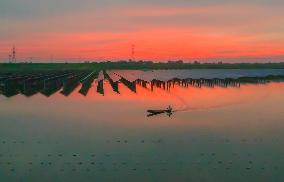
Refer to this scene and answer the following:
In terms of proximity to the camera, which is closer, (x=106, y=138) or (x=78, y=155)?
(x=78, y=155)

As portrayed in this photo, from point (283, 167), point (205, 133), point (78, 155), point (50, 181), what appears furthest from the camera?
point (205, 133)

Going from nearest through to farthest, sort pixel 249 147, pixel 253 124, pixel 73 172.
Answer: pixel 73 172 → pixel 249 147 → pixel 253 124

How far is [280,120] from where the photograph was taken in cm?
2978

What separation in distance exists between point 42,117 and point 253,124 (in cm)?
1521

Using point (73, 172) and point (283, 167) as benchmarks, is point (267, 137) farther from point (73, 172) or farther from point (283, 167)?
point (73, 172)

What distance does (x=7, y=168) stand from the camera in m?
16.4

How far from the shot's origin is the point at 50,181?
14.9m

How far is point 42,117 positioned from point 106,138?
29.8 feet

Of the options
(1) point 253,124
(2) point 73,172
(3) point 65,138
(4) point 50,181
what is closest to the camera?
(4) point 50,181

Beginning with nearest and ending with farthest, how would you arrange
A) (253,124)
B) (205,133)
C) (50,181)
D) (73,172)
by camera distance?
(50,181), (73,172), (205,133), (253,124)

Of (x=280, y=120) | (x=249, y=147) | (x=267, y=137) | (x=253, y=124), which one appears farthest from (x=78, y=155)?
(x=280, y=120)

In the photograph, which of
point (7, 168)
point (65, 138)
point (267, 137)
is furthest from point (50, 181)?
point (267, 137)

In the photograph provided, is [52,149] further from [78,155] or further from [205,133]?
[205,133]

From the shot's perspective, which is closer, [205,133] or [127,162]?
[127,162]
